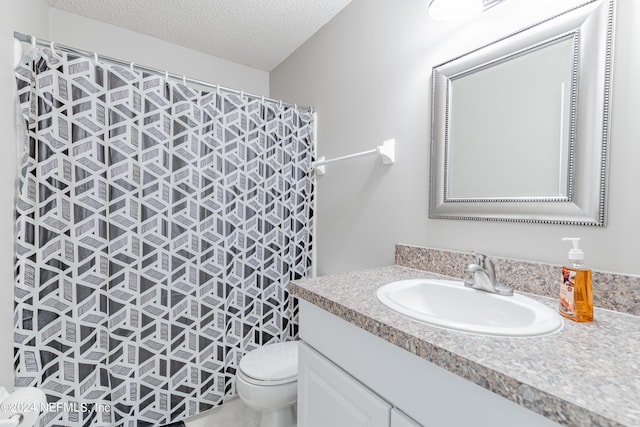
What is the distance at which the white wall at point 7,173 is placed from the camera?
1024mm

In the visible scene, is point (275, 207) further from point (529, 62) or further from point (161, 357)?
point (529, 62)

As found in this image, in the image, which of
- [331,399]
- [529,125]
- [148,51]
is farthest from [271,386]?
[148,51]

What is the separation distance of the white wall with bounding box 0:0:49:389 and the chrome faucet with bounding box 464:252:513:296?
5.43 feet

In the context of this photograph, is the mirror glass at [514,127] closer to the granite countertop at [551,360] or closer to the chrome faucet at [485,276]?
the chrome faucet at [485,276]

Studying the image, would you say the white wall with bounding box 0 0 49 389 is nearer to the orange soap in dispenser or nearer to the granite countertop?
the granite countertop

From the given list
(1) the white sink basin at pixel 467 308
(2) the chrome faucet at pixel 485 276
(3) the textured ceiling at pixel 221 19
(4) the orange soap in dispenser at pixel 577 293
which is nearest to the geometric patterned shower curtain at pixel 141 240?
(3) the textured ceiling at pixel 221 19

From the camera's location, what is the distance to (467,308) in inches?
37.2

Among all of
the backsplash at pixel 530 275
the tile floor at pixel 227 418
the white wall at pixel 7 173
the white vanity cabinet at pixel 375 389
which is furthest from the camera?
the tile floor at pixel 227 418

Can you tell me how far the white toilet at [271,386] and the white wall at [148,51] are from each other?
205 centimetres

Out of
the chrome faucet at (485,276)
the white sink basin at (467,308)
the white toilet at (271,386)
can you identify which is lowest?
the white toilet at (271,386)

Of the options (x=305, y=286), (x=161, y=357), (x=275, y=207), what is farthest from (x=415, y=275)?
(x=161, y=357)

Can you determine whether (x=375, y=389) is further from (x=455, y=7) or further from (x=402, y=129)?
(x=455, y=7)

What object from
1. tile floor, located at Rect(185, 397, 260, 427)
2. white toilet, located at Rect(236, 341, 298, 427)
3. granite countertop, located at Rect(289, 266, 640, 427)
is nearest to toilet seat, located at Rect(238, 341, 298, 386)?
white toilet, located at Rect(236, 341, 298, 427)

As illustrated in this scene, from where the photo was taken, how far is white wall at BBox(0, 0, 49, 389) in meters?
1.02
